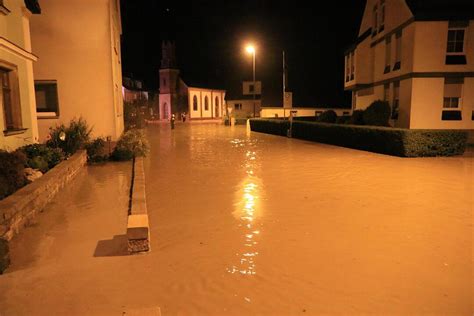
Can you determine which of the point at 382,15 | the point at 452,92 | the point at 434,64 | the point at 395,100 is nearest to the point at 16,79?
the point at 434,64

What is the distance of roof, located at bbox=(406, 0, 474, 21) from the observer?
1977cm

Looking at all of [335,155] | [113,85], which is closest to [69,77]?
[113,85]

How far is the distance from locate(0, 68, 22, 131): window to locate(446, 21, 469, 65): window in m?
19.8

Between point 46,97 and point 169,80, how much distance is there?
47.1m

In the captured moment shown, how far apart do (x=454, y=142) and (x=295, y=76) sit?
35791 millimetres

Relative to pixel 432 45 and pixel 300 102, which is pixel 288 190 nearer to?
pixel 432 45

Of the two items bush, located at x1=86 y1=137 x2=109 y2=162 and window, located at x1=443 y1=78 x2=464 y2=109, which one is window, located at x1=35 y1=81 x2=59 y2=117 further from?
window, located at x1=443 y1=78 x2=464 y2=109

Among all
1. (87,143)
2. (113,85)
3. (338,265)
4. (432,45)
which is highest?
(432,45)

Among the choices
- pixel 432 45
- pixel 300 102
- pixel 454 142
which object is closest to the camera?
pixel 454 142

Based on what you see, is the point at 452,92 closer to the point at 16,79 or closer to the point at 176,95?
the point at 16,79

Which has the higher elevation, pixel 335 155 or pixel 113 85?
pixel 113 85

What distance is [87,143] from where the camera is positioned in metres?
13.7

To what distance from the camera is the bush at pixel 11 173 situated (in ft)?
22.8

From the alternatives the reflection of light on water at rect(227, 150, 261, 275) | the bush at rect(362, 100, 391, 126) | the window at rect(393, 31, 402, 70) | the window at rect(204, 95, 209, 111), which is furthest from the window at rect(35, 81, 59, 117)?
the window at rect(204, 95, 209, 111)
